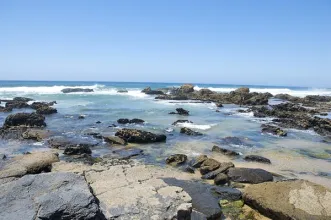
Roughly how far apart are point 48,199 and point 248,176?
20.7 ft

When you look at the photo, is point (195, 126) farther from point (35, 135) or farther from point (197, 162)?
point (35, 135)

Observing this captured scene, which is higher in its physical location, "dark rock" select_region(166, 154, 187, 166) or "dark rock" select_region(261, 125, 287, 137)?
"dark rock" select_region(166, 154, 187, 166)

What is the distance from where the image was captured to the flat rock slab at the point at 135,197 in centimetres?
481

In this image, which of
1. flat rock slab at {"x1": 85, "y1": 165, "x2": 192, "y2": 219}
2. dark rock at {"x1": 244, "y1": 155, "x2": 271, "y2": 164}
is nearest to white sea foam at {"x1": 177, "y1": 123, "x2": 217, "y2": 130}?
dark rock at {"x1": 244, "y1": 155, "x2": 271, "y2": 164}

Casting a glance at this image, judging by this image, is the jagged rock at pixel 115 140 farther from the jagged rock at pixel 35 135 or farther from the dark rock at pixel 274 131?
the dark rock at pixel 274 131

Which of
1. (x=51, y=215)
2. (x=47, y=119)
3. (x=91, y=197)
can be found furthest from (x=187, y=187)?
(x=47, y=119)

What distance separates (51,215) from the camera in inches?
160

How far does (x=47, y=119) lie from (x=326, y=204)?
19.0m

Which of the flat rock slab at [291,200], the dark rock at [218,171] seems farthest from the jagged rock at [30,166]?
the flat rock slab at [291,200]

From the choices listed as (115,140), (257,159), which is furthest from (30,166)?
(257,159)

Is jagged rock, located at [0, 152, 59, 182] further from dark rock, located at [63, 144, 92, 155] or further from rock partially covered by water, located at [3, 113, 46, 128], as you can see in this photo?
rock partially covered by water, located at [3, 113, 46, 128]

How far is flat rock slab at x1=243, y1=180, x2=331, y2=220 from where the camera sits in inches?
247

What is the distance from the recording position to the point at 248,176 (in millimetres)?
8969

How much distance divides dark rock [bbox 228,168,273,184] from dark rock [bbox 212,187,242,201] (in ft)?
3.11
